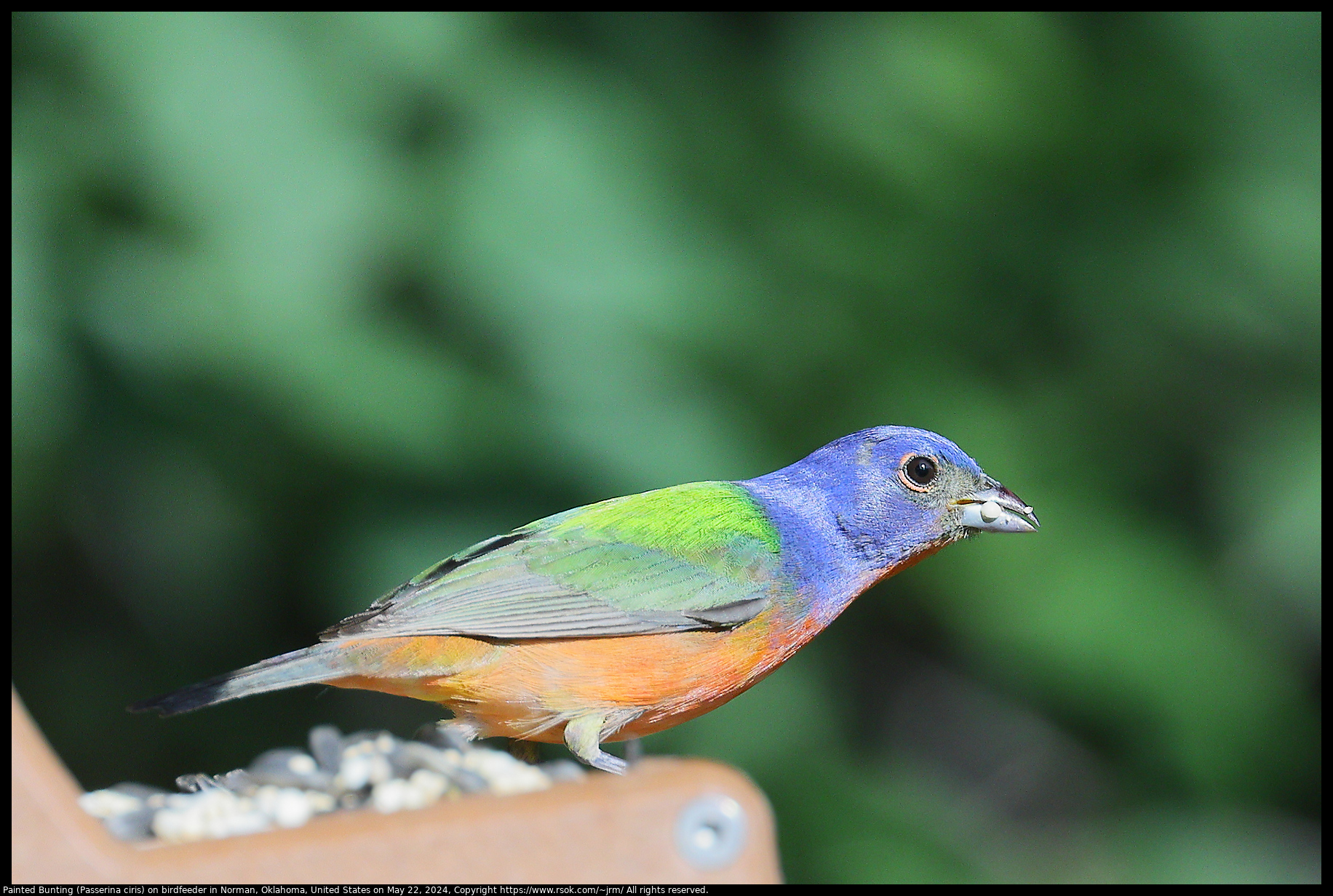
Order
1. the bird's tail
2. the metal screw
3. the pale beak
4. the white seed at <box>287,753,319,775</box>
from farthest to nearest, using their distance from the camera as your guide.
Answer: the pale beak → the white seed at <box>287,753,319,775</box> → the bird's tail → the metal screw

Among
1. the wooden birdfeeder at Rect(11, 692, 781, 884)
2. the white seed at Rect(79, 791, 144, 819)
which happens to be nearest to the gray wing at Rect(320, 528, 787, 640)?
the white seed at Rect(79, 791, 144, 819)

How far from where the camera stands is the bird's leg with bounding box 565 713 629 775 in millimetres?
2521

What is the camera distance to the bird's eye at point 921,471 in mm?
2986

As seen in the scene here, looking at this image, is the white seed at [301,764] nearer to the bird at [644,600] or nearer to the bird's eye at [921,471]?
the bird at [644,600]

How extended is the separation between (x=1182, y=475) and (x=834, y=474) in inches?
117

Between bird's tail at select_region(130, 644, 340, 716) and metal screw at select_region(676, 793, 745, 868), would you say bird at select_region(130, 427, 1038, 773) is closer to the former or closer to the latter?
bird's tail at select_region(130, 644, 340, 716)

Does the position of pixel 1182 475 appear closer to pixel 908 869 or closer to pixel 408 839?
pixel 908 869

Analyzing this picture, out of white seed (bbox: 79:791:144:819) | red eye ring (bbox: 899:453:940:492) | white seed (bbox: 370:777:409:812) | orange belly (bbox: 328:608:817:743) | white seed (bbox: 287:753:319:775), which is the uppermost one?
red eye ring (bbox: 899:453:940:492)

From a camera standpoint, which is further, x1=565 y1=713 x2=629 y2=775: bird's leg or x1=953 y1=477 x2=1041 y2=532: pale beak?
x1=953 y1=477 x2=1041 y2=532: pale beak

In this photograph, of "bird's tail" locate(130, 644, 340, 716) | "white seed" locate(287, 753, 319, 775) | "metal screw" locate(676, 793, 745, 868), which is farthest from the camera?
"white seed" locate(287, 753, 319, 775)

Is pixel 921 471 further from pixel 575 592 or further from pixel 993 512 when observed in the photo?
pixel 575 592

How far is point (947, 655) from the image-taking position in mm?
5875

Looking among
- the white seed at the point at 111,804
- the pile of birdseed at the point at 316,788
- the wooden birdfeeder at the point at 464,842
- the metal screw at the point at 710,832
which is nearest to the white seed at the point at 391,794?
the pile of birdseed at the point at 316,788

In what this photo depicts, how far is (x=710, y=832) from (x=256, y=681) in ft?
3.83
